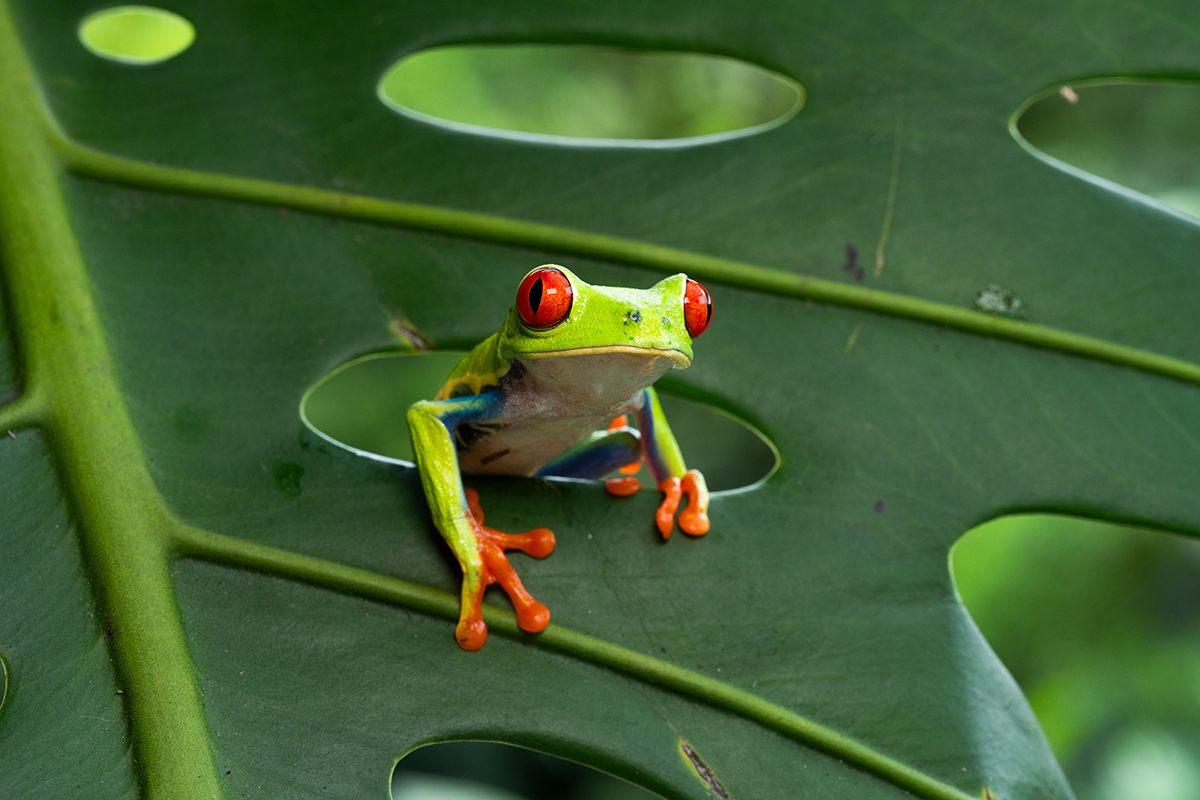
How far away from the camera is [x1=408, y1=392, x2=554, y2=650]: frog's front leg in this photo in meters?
1.23

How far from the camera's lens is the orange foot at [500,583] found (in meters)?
1.23

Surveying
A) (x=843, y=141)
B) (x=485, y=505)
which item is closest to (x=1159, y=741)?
(x=843, y=141)

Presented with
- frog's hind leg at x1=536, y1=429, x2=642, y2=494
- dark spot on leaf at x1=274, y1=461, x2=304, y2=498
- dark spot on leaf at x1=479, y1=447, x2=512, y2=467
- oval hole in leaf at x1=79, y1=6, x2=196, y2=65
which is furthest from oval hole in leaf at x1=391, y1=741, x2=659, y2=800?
oval hole in leaf at x1=79, y1=6, x2=196, y2=65

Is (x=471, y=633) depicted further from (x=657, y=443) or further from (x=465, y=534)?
(x=657, y=443)

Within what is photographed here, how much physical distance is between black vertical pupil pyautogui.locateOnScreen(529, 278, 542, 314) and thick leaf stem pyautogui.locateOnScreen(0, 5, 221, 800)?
24.3 inches

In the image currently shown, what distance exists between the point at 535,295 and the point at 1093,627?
3387mm

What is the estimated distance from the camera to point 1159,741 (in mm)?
3111

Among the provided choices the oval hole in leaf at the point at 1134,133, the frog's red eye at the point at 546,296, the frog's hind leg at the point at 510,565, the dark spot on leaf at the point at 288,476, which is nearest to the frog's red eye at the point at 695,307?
the frog's red eye at the point at 546,296

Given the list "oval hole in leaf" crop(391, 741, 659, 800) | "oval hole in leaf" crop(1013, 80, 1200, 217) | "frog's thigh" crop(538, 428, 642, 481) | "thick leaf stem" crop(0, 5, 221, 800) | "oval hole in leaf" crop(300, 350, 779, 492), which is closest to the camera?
"thick leaf stem" crop(0, 5, 221, 800)

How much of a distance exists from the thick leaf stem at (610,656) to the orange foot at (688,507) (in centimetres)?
21

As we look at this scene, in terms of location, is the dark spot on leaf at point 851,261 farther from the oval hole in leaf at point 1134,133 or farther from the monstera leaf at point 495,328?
the oval hole in leaf at point 1134,133

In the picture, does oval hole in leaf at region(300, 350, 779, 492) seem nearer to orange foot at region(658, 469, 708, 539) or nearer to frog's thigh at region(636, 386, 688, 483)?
frog's thigh at region(636, 386, 688, 483)

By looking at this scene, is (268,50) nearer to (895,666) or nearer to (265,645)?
(265,645)

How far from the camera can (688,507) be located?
1.39 m
